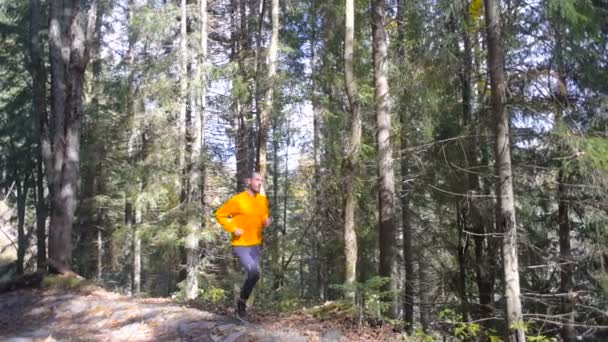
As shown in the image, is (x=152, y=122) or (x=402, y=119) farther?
(x=152, y=122)

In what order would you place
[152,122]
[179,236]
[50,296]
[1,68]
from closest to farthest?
[50,296], [179,236], [152,122], [1,68]

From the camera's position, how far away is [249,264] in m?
6.62

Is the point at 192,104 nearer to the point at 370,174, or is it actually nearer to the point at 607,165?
the point at 370,174

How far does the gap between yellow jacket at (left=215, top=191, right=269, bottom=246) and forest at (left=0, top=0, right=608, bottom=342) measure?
1.45 meters

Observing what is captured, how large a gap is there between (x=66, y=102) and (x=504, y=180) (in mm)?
8938

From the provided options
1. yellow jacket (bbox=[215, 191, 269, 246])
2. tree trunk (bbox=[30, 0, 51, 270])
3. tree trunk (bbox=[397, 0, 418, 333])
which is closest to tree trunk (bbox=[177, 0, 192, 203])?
tree trunk (bbox=[30, 0, 51, 270])

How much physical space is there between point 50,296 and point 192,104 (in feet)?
23.5

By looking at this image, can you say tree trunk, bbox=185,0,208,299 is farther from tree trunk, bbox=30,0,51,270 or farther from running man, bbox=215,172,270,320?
running man, bbox=215,172,270,320

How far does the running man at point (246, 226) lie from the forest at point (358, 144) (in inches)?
48.6

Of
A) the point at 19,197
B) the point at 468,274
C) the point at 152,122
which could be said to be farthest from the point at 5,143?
the point at 468,274

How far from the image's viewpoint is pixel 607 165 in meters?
6.50

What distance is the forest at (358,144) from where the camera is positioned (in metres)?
7.63

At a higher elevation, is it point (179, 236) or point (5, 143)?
point (5, 143)

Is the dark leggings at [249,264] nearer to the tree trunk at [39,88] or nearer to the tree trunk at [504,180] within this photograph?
the tree trunk at [504,180]
